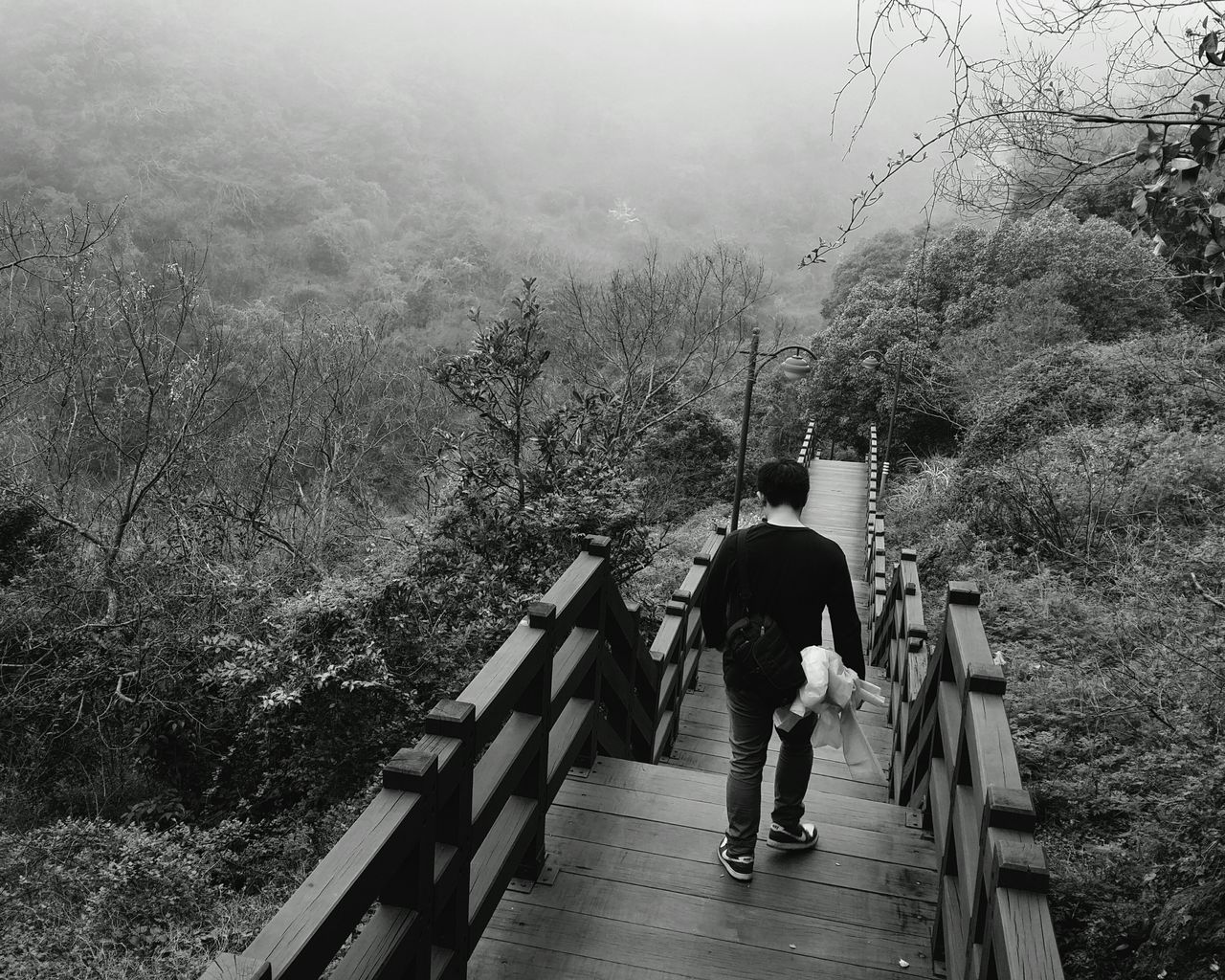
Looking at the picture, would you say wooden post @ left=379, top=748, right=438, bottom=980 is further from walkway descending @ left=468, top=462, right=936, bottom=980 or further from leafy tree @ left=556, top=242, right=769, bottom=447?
leafy tree @ left=556, top=242, right=769, bottom=447

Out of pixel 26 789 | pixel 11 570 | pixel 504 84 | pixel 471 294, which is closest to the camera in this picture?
pixel 26 789

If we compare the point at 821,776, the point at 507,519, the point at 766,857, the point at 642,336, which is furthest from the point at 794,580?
the point at 642,336

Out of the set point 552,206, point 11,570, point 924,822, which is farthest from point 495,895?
point 552,206

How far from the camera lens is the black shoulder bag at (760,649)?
2.93m

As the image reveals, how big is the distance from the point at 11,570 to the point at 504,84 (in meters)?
Result: 91.7

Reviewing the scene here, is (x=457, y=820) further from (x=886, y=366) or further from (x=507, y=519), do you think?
(x=886, y=366)

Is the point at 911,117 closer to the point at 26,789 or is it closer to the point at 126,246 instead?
the point at 126,246

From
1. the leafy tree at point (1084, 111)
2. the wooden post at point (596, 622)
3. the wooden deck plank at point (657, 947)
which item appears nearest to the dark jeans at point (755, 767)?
the wooden deck plank at point (657, 947)

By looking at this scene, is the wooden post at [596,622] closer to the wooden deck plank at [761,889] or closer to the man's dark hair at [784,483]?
the wooden deck plank at [761,889]

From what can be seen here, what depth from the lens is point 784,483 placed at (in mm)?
2967

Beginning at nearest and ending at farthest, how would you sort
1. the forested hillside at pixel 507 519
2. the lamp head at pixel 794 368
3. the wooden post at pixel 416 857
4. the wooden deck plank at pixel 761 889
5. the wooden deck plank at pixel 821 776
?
1. the wooden post at pixel 416 857
2. the wooden deck plank at pixel 761 889
3. the forested hillside at pixel 507 519
4. the wooden deck plank at pixel 821 776
5. the lamp head at pixel 794 368

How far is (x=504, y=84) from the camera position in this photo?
300 feet

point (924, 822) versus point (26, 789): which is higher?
point (924, 822)

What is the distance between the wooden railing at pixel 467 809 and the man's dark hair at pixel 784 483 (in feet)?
2.28
